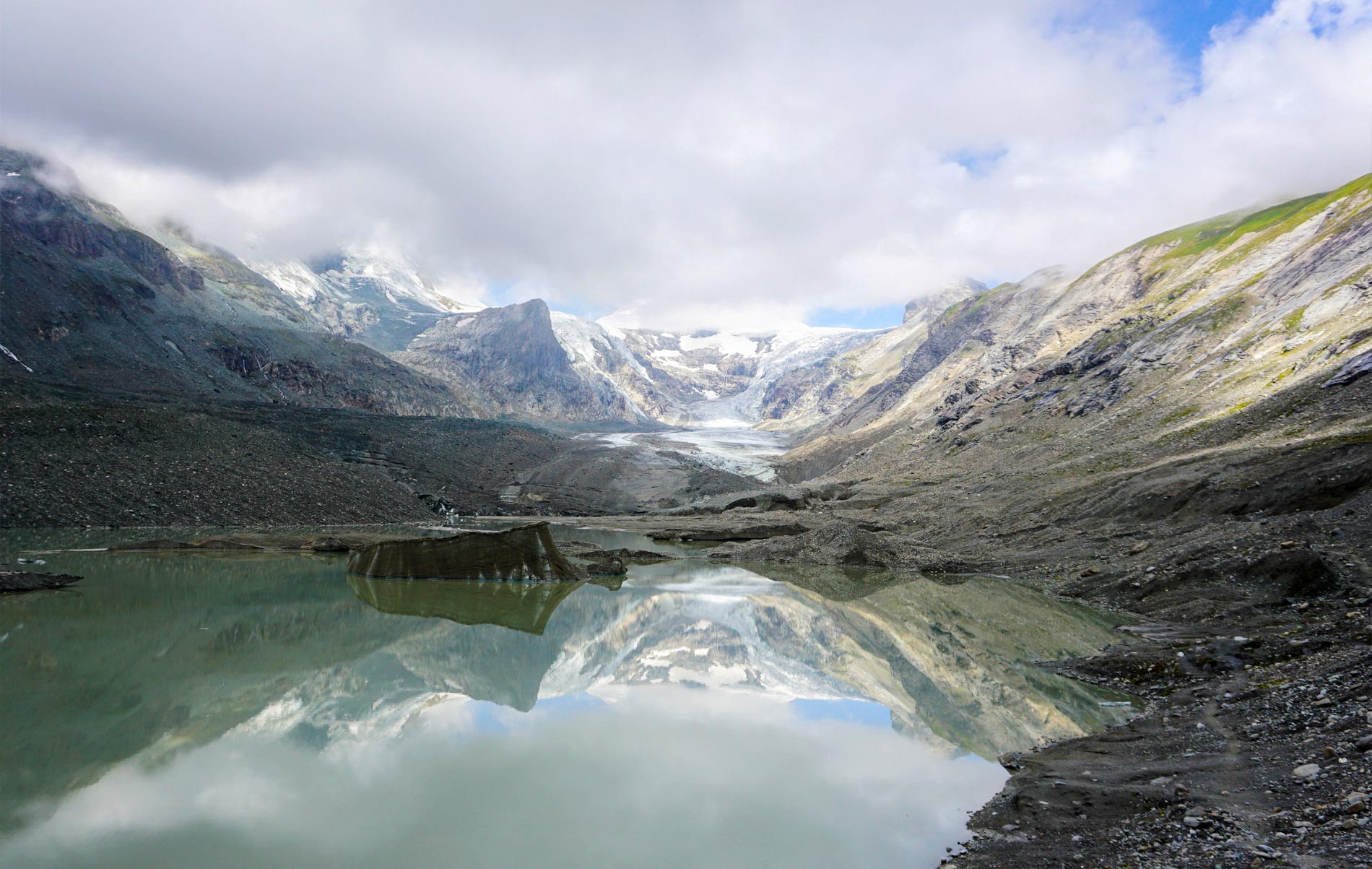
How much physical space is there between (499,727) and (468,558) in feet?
58.4

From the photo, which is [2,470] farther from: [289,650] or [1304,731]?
[1304,731]

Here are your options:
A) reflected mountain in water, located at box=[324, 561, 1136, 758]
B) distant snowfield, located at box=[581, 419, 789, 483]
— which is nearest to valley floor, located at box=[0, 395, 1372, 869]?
reflected mountain in water, located at box=[324, 561, 1136, 758]

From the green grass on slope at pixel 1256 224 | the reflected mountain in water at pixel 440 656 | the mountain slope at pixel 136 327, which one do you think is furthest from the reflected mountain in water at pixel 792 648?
the green grass on slope at pixel 1256 224

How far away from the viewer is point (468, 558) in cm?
2692

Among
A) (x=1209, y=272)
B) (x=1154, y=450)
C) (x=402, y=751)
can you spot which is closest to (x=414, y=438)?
(x=1154, y=450)

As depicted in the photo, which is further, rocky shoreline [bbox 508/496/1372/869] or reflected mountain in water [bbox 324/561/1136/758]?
reflected mountain in water [bbox 324/561/1136/758]

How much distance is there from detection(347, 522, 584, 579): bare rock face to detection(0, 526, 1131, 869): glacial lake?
17.2ft

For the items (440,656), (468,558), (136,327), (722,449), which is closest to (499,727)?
(440,656)

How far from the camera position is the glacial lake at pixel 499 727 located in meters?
6.66

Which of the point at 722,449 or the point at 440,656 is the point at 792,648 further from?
the point at 722,449

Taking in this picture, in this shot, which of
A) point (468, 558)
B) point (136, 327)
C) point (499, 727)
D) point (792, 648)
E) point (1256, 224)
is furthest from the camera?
point (1256, 224)

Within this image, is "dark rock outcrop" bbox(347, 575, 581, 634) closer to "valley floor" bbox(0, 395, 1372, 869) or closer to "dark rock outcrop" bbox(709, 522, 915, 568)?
"valley floor" bbox(0, 395, 1372, 869)

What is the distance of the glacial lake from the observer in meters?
6.66

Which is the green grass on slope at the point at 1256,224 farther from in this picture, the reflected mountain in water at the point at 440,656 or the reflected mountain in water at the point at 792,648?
the reflected mountain in water at the point at 440,656
